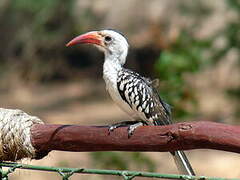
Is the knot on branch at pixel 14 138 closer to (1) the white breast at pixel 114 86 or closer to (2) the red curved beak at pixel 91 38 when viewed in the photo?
(2) the red curved beak at pixel 91 38

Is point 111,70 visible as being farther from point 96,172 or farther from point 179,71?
point 179,71

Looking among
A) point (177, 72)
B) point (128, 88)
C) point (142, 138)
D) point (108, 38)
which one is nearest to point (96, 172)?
point (142, 138)

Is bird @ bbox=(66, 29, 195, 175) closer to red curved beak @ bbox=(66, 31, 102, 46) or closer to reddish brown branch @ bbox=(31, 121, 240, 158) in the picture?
red curved beak @ bbox=(66, 31, 102, 46)

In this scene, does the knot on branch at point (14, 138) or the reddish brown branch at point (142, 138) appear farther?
the knot on branch at point (14, 138)

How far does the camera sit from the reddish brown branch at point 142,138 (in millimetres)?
1996

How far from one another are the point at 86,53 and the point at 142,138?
28.8ft

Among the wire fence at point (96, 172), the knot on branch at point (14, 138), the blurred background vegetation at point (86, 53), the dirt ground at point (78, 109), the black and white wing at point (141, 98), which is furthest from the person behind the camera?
the blurred background vegetation at point (86, 53)

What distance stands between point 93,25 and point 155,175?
776 centimetres

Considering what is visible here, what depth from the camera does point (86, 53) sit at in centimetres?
1084

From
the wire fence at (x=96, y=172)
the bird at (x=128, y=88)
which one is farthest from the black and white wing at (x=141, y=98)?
the wire fence at (x=96, y=172)

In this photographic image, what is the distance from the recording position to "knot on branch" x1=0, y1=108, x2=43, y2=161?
226cm

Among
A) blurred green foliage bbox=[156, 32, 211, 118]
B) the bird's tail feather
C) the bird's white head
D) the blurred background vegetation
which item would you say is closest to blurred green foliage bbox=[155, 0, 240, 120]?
blurred green foliage bbox=[156, 32, 211, 118]

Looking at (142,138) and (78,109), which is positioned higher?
(78,109)

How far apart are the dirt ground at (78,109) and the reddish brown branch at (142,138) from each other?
15.5 feet
